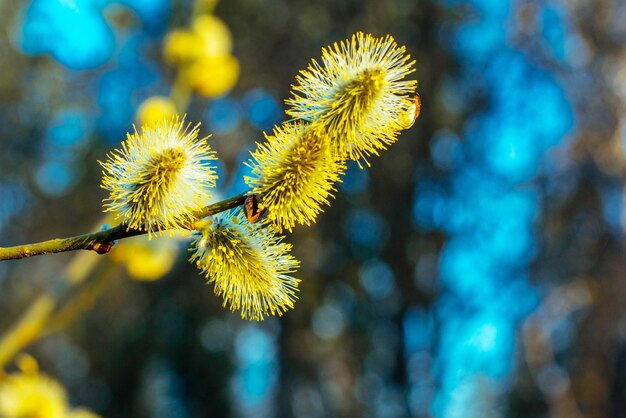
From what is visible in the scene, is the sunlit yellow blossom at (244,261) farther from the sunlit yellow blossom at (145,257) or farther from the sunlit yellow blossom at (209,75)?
the sunlit yellow blossom at (209,75)

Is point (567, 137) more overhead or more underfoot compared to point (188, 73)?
more overhead

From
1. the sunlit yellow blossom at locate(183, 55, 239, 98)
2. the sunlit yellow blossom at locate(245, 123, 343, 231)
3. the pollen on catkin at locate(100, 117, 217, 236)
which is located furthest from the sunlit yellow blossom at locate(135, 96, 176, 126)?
the sunlit yellow blossom at locate(245, 123, 343, 231)

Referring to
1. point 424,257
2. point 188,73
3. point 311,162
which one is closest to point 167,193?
point 311,162

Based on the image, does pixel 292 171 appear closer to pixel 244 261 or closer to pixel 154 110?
pixel 244 261

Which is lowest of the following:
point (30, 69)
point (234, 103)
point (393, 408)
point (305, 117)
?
point (305, 117)

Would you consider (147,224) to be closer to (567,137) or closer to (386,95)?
(386,95)

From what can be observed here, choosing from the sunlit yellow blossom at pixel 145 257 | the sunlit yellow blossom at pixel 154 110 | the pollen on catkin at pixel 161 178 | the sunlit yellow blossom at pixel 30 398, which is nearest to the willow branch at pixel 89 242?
the pollen on catkin at pixel 161 178
